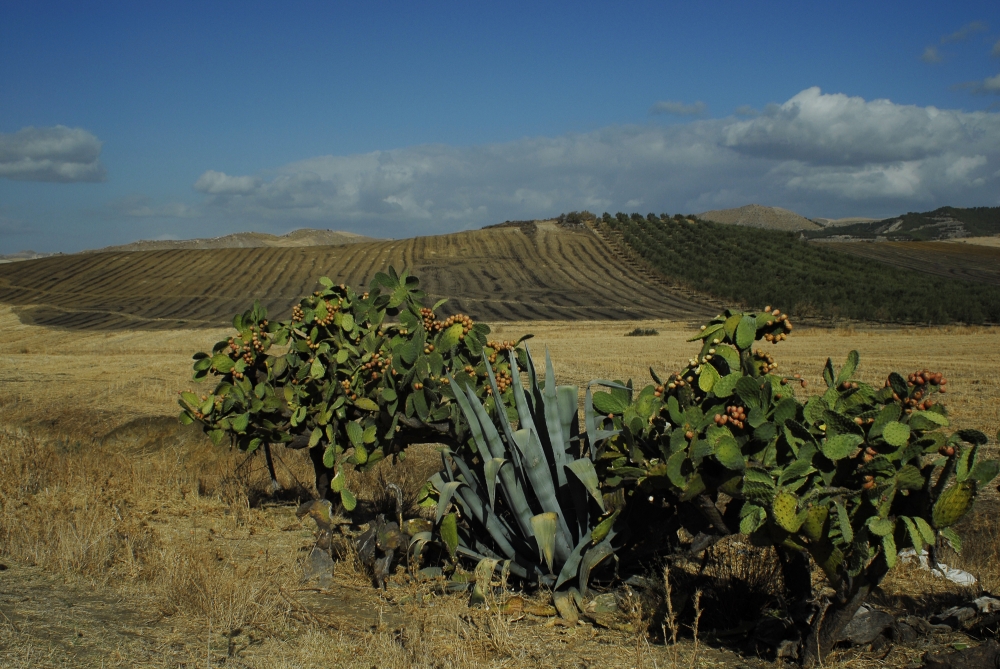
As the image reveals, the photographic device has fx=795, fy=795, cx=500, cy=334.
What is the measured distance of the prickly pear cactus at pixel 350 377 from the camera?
499 cm

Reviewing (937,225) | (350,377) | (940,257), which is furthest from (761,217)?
(350,377)

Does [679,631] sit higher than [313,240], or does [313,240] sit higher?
[313,240]

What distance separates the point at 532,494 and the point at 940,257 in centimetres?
6532

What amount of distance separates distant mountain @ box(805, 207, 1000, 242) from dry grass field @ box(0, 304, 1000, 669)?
381ft

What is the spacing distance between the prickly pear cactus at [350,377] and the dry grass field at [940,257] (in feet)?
170

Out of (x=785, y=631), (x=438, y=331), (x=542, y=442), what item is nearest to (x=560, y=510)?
(x=542, y=442)

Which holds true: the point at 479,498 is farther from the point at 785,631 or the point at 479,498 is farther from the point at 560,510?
the point at 785,631

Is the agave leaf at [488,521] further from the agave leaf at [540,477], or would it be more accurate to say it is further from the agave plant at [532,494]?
the agave leaf at [540,477]

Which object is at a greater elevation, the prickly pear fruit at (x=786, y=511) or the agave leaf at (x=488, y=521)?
the prickly pear fruit at (x=786, y=511)

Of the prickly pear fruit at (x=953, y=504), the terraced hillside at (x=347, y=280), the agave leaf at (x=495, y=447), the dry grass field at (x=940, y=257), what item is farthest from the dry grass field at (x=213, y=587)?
the dry grass field at (x=940, y=257)

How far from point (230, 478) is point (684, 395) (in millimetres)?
4907

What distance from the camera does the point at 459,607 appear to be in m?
4.11

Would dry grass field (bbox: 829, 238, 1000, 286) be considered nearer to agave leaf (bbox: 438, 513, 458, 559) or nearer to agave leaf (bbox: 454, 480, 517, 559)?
agave leaf (bbox: 454, 480, 517, 559)

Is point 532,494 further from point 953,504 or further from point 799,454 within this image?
point 953,504
